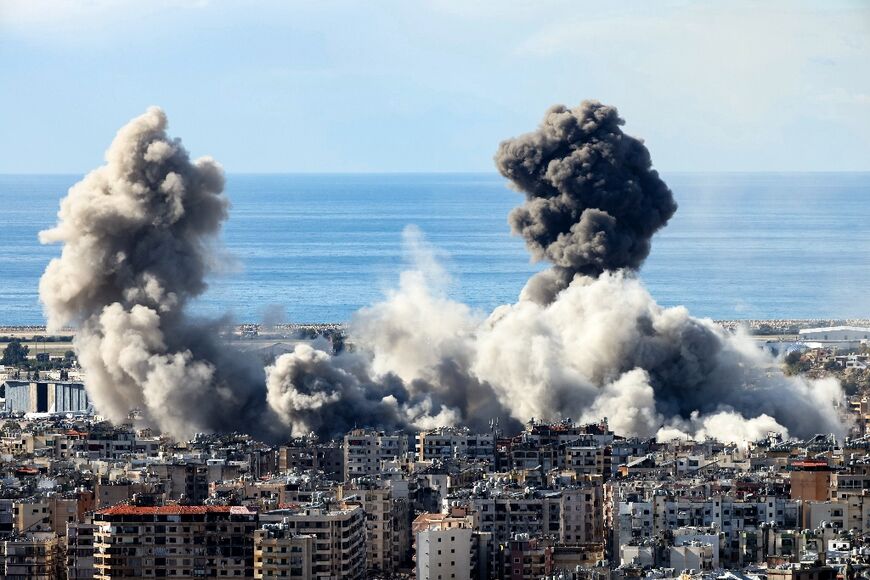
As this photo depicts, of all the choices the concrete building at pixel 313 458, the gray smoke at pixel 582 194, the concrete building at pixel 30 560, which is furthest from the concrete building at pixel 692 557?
the gray smoke at pixel 582 194

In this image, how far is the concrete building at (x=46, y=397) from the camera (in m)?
91.8

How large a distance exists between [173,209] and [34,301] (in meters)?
70.2

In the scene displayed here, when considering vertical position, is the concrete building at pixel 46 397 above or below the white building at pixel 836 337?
below

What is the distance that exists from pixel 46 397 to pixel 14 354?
51.9ft

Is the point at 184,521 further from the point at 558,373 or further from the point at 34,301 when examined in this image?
the point at 34,301

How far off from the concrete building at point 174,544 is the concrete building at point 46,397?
3961 centimetres

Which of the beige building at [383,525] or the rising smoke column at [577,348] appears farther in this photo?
the rising smoke column at [577,348]

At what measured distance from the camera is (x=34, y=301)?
146 metres

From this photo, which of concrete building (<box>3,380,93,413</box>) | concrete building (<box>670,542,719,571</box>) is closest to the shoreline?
concrete building (<box>3,380,93,413</box>)

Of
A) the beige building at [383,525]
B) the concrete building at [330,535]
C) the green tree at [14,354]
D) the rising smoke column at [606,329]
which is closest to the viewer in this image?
the concrete building at [330,535]

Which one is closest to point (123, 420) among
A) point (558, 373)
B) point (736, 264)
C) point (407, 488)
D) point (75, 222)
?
point (75, 222)

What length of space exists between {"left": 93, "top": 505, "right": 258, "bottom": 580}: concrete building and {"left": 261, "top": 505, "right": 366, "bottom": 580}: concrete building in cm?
96

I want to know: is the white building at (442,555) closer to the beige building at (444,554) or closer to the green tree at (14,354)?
the beige building at (444,554)

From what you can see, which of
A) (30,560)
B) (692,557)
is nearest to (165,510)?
(30,560)
